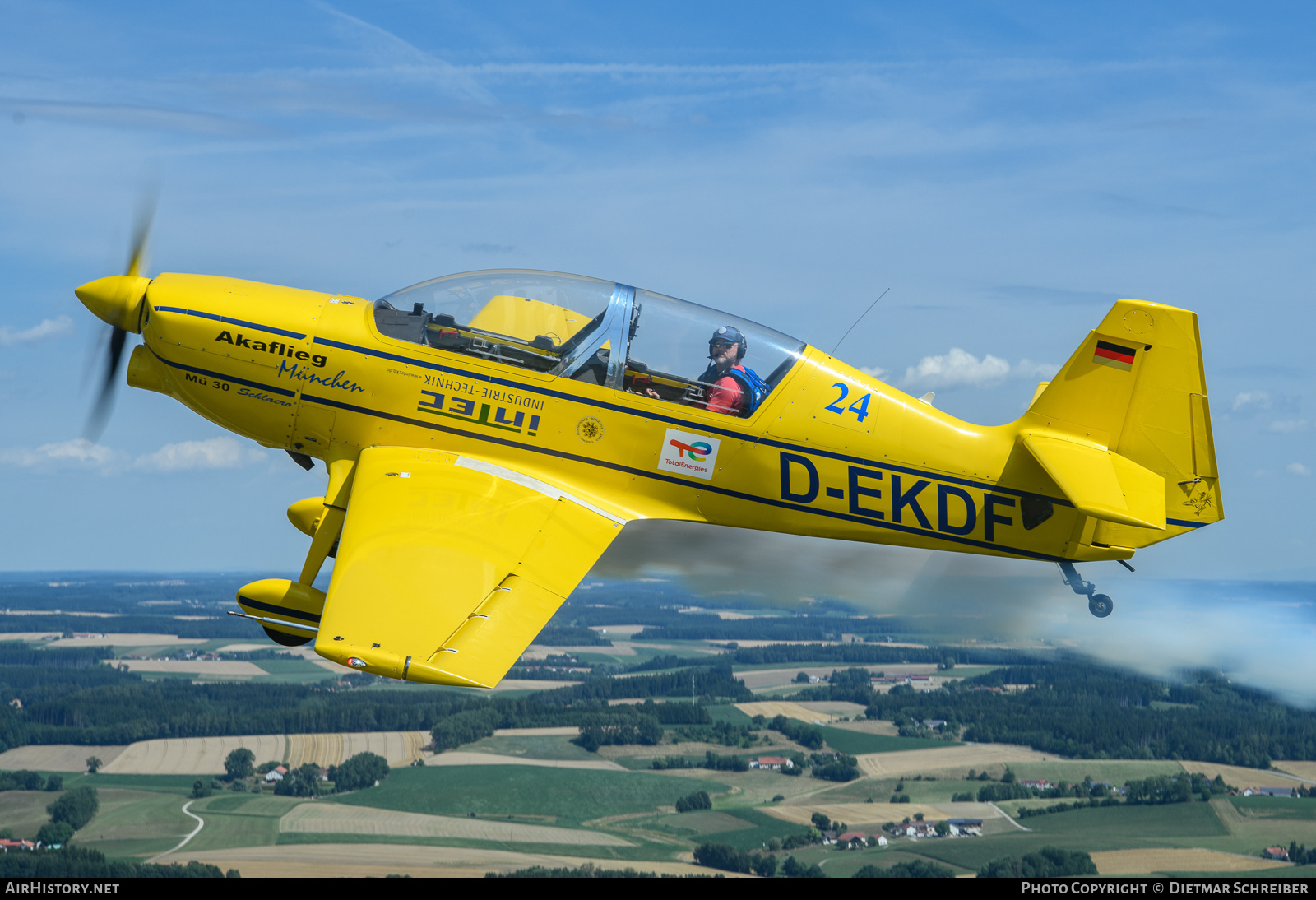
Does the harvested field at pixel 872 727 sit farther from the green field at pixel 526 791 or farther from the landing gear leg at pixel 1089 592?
the landing gear leg at pixel 1089 592

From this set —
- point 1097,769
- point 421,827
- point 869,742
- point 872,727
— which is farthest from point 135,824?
point 1097,769

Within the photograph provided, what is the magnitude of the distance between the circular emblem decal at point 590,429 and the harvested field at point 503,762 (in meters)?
55.6

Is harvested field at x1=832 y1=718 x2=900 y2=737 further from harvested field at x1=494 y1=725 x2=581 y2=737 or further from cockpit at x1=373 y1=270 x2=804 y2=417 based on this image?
cockpit at x1=373 y1=270 x2=804 y2=417

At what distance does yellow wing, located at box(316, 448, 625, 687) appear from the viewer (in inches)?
294

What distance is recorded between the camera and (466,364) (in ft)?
32.7

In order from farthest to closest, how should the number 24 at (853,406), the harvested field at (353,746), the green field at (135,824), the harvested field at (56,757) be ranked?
1. the harvested field at (56,757)
2. the harvested field at (353,746)
3. the green field at (135,824)
4. the number 24 at (853,406)

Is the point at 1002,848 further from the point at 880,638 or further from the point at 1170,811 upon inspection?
the point at 880,638

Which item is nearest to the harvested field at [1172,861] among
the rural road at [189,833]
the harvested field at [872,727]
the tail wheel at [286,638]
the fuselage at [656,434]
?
the harvested field at [872,727]

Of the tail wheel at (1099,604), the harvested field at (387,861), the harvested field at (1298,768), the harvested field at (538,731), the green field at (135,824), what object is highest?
the tail wheel at (1099,604)

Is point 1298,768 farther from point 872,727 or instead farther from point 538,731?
point 538,731

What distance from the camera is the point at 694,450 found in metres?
9.93

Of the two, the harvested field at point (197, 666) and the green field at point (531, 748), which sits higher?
the harvested field at point (197, 666)

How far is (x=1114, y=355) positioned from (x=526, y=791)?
54.7m

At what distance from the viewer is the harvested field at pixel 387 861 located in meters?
43.1
